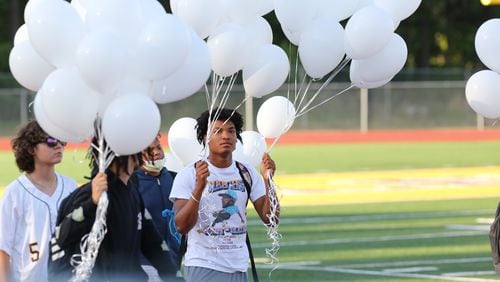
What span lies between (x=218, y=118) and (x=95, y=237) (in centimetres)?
189

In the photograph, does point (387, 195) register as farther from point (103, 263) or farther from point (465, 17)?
point (465, 17)

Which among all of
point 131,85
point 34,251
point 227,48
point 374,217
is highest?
point 131,85

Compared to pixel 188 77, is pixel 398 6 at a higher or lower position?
lower

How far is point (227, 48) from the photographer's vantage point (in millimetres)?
7617

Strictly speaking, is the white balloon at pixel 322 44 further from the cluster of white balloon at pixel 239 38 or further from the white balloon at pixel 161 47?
the white balloon at pixel 161 47

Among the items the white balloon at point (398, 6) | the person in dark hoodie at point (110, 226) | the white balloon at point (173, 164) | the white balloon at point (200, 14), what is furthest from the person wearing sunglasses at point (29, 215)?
the white balloon at point (398, 6)

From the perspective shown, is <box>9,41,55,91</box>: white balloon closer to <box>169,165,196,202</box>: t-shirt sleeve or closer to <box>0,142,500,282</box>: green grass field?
<box>0,142,500,282</box>: green grass field

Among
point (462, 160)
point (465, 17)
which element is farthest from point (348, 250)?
point (465, 17)

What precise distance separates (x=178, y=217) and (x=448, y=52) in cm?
5395

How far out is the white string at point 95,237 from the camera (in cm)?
621

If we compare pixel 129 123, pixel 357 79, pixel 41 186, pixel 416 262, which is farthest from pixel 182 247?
pixel 416 262

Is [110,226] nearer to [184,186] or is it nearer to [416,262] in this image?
[184,186]

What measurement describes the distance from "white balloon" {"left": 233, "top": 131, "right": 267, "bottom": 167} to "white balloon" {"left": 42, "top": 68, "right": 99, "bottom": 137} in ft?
7.90

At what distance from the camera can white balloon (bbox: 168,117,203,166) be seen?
8.68m
